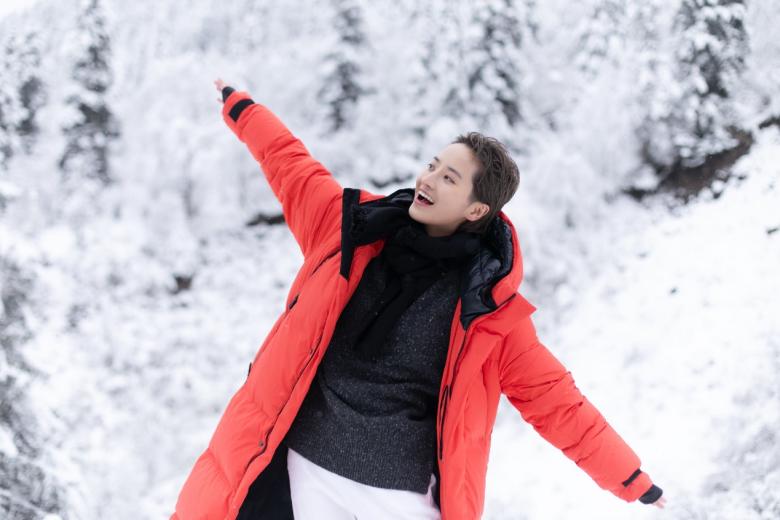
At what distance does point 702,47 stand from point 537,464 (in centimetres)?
864

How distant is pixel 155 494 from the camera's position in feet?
23.9

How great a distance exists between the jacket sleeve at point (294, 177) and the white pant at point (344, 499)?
977mm

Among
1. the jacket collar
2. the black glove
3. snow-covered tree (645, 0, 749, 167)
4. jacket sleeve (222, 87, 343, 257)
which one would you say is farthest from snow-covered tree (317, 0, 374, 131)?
the black glove

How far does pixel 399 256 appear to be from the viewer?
2494 mm

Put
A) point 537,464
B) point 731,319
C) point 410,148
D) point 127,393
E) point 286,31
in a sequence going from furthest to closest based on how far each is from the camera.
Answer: point 286,31 → point 410,148 → point 127,393 → point 731,319 → point 537,464

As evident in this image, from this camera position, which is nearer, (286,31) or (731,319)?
(731,319)

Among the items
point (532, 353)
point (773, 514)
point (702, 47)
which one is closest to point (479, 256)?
point (532, 353)

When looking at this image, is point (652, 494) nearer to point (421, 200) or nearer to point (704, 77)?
point (421, 200)

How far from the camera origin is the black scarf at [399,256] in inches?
93.4

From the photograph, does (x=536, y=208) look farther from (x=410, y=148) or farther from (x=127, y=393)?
(x=127, y=393)

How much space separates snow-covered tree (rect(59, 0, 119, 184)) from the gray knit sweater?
16.1m

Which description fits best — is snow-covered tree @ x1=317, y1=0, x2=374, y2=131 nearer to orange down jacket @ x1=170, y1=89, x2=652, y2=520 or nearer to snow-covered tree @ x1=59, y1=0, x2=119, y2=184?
snow-covered tree @ x1=59, y1=0, x2=119, y2=184

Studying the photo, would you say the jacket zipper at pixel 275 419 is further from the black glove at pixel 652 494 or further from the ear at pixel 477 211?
the black glove at pixel 652 494

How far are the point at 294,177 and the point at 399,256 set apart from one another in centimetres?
62
